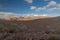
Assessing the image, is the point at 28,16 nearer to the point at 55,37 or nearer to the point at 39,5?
the point at 39,5

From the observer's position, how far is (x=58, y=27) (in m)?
4.98

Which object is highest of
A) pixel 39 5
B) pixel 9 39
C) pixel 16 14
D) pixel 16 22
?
pixel 39 5

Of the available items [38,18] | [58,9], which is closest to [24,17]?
[38,18]

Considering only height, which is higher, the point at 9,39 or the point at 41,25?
the point at 41,25

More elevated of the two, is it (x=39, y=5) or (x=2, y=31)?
(x=39, y=5)

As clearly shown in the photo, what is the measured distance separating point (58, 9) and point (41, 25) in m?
0.94

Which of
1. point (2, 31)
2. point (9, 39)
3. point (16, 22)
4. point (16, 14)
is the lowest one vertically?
point (9, 39)

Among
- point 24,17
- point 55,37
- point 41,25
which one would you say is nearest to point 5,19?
point 24,17

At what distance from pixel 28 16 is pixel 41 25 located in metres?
0.66

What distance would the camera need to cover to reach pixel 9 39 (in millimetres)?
4848

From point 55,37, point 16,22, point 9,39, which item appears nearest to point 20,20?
point 16,22

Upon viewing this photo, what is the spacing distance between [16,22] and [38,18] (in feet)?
2.95

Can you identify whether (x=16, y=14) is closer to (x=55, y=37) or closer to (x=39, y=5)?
(x=39, y=5)

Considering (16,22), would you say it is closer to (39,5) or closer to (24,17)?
(24,17)
